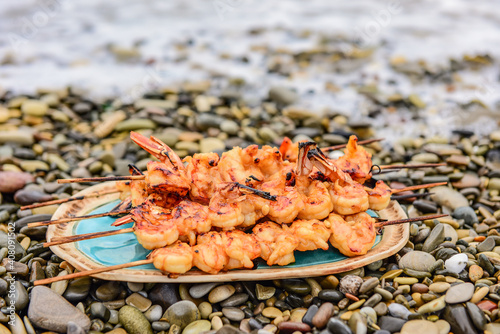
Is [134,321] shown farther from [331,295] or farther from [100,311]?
[331,295]

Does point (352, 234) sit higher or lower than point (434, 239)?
higher

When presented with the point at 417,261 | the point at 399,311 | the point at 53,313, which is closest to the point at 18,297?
the point at 53,313

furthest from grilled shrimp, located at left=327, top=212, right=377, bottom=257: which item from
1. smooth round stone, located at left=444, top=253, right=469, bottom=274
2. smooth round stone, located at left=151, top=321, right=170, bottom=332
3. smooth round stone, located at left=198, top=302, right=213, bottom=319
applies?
smooth round stone, located at left=151, top=321, right=170, bottom=332

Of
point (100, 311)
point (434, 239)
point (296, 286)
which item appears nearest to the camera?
point (100, 311)

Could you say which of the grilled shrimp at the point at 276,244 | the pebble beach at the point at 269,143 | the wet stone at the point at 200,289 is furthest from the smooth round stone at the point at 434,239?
the wet stone at the point at 200,289

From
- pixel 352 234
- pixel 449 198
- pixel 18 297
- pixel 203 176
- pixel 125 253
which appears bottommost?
pixel 449 198

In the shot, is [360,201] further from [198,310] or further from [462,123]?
[462,123]

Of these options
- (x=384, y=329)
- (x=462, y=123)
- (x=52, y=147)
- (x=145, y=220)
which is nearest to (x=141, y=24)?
(x=52, y=147)

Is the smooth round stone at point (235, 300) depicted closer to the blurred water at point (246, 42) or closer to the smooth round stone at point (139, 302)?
the smooth round stone at point (139, 302)
